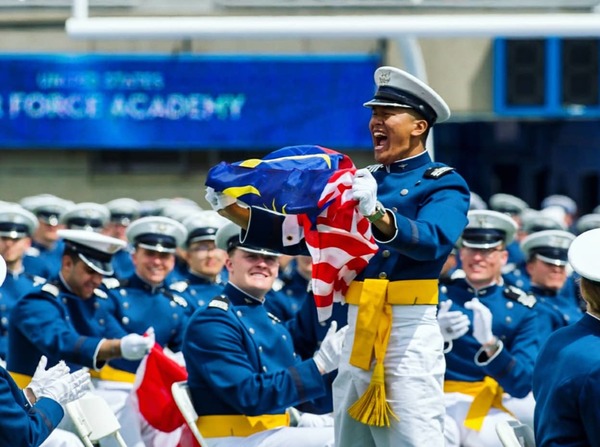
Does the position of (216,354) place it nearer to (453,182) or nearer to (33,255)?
(453,182)

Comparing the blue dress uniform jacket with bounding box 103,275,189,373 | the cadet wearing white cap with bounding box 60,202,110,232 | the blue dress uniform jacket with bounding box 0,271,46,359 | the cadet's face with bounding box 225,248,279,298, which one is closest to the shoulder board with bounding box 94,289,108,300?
the blue dress uniform jacket with bounding box 103,275,189,373

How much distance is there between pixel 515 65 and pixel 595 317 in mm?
15626

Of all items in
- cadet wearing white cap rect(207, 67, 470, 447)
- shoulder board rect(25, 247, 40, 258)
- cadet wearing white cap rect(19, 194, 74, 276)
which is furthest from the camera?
cadet wearing white cap rect(19, 194, 74, 276)

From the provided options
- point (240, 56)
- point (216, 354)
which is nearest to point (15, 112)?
point (240, 56)

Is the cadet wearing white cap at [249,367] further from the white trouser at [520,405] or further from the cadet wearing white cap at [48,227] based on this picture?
the cadet wearing white cap at [48,227]

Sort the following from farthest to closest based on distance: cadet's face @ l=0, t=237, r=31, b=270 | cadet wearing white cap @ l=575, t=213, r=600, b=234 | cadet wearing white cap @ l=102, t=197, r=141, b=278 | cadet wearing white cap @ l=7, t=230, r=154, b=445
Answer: cadet wearing white cap @ l=575, t=213, r=600, b=234
cadet wearing white cap @ l=102, t=197, r=141, b=278
cadet's face @ l=0, t=237, r=31, b=270
cadet wearing white cap @ l=7, t=230, r=154, b=445

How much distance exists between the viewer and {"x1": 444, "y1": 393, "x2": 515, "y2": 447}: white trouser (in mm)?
7594

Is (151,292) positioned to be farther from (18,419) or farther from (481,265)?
(18,419)

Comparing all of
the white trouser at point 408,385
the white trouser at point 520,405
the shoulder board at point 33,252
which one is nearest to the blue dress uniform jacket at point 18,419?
the white trouser at point 408,385

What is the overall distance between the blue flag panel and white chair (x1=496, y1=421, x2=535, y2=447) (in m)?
14.7

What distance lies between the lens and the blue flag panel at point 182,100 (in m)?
20.2

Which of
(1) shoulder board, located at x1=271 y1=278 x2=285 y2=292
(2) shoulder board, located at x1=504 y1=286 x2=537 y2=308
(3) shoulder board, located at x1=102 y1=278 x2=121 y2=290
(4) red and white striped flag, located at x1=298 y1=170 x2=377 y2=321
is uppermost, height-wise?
(4) red and white striped flag, located at x1=298 y1=170 x2=377 y2=321

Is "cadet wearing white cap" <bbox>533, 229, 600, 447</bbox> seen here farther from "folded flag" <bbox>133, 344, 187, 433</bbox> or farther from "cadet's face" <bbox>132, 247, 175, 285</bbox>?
"cadet's face" <bbox>132, 247, 175, 285</bbox>

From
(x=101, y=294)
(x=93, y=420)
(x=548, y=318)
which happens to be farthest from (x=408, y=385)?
(x=101, y=294)
